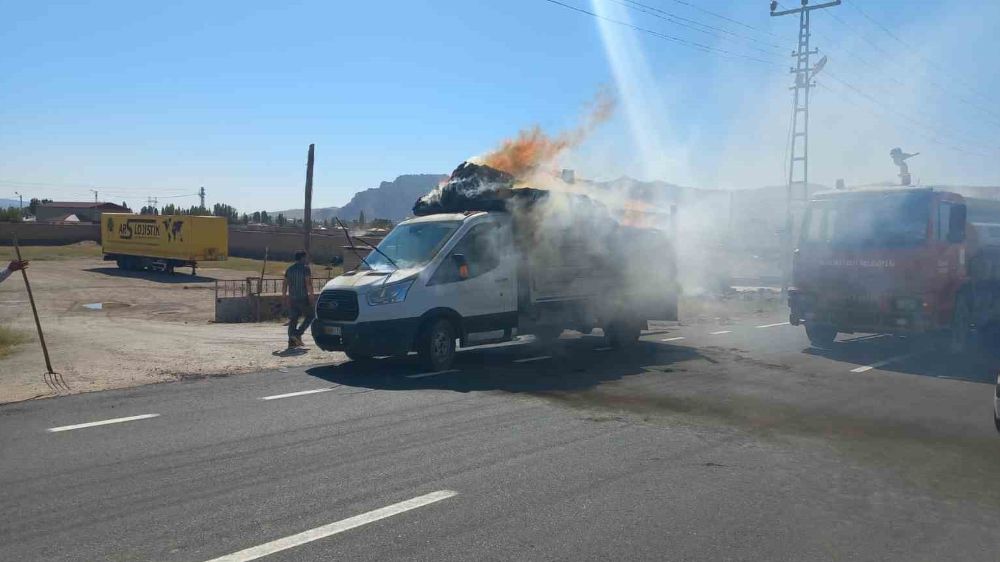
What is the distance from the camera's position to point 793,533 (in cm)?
536

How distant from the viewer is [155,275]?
142 feet

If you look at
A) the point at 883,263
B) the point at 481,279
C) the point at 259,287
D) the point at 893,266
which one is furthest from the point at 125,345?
the point at 893,266

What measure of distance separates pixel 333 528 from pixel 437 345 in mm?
6344

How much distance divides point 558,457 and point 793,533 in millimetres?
2244

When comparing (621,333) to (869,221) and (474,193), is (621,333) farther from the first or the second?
(869,221)

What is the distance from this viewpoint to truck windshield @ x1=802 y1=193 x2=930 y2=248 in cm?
1414

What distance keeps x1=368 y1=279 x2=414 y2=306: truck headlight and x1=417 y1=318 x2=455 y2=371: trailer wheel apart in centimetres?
61

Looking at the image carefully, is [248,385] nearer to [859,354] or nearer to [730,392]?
[730,392]

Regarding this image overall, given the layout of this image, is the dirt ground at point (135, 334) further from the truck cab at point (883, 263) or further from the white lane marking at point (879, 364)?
the white lane marking at point (879, 364)

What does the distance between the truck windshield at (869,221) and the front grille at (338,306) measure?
9054mm

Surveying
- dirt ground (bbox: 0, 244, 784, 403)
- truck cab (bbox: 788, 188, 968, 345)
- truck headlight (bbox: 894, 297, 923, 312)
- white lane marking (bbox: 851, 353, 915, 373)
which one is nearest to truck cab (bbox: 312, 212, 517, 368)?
dirt ground (bbox: 0, 244, 784, 403)

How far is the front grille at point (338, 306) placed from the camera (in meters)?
11.2

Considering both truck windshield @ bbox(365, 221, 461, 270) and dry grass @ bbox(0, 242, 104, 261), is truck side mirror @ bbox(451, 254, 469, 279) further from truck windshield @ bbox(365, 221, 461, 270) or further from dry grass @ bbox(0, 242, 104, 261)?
dry grass @ bbox(0, 242, 104, 261)

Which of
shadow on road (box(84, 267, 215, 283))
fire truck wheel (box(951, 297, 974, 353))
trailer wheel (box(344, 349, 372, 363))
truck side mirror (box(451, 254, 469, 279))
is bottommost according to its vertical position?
shadow on road (box(84, 267, 215, 283))
